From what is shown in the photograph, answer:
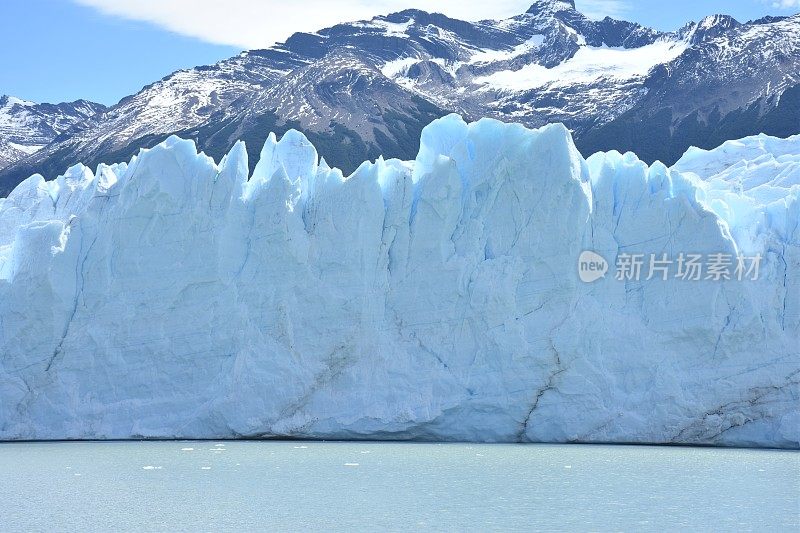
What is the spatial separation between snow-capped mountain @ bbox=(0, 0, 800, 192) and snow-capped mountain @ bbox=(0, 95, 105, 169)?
15220 mm

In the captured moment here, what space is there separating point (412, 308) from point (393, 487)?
5.97 metres

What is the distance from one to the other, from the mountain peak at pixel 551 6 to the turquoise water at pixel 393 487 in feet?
343

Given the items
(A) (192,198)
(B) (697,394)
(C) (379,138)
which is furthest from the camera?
(C) (379,138)

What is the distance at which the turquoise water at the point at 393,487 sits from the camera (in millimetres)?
12562

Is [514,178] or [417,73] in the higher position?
[417,73]

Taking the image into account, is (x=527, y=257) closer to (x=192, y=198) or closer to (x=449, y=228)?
(x=449, y=228)

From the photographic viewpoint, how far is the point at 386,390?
20.2 metres

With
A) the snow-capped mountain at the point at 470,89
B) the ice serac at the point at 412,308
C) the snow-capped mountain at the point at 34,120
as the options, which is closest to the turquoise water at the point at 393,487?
the ice serac at the point at 412,308

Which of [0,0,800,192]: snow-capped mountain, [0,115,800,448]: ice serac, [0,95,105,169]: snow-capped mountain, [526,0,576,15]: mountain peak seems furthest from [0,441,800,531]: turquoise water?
[526,0,576,15]: mountain peak

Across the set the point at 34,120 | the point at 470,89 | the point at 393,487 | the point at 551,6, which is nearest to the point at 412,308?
the point at 393,487

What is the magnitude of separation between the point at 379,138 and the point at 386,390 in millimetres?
54798

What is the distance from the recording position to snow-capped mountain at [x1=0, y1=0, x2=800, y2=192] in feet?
227

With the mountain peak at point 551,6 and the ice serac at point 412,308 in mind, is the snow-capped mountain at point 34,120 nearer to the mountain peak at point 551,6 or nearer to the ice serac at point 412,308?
the mountain peak at point 551,6

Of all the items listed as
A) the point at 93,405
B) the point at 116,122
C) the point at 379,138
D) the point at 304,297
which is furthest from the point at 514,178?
the point at 116,122
